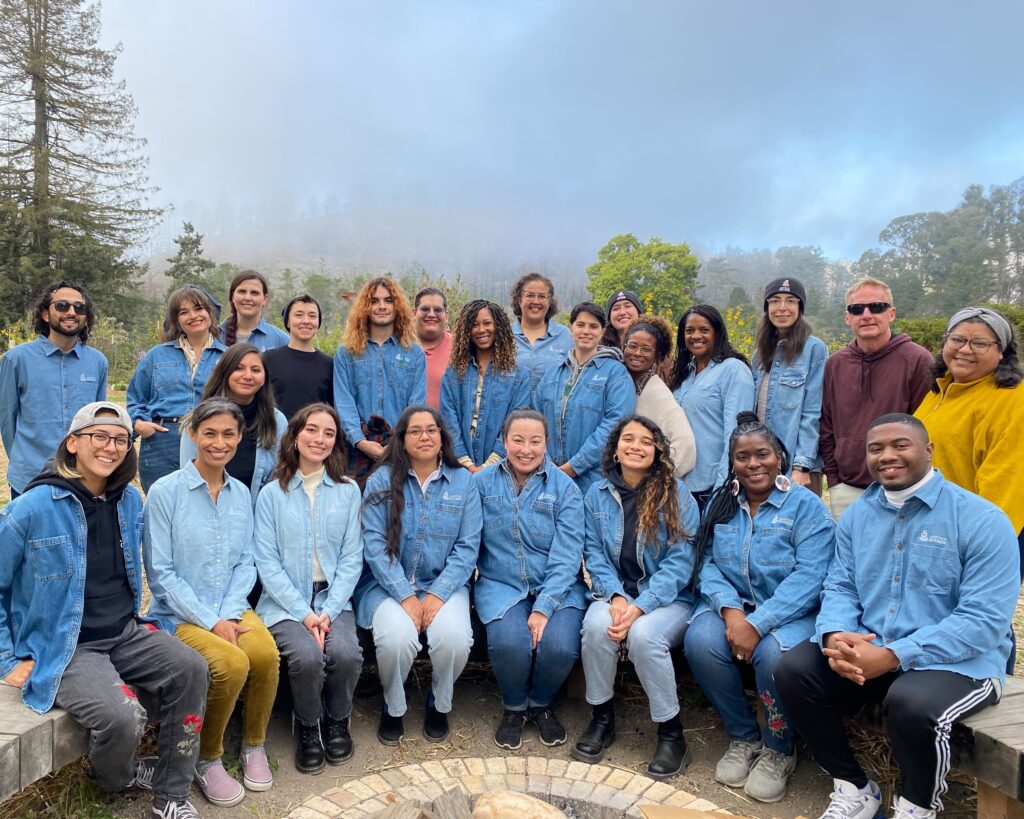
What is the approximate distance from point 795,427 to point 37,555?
3.99 meters

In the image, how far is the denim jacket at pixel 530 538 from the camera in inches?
158

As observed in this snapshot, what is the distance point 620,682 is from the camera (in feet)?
14.1

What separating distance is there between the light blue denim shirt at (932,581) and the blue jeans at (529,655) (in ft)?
4.05

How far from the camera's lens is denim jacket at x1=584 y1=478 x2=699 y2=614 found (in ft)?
12.7

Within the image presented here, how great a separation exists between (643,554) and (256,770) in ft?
7.25

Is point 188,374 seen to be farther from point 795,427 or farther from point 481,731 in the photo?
point 795,427

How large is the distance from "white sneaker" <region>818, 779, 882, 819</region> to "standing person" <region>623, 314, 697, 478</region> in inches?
69.2

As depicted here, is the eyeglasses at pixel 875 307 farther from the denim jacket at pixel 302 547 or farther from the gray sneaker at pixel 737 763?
the denim jacket at pixel 302 547

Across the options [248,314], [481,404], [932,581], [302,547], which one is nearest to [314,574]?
[302,547]

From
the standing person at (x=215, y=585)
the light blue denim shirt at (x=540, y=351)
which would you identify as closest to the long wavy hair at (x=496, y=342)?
the light blue denim shirt at (x=540, y=351)

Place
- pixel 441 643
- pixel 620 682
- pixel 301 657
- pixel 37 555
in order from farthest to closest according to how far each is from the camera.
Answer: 1. pixel 620 682
2. pixel 441 643
3. pixel 301 657
4. pixel 37 555

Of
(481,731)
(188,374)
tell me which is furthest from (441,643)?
(188,374)

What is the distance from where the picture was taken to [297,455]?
3.99m

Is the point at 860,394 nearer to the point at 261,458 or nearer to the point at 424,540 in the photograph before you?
the point at 424,540
